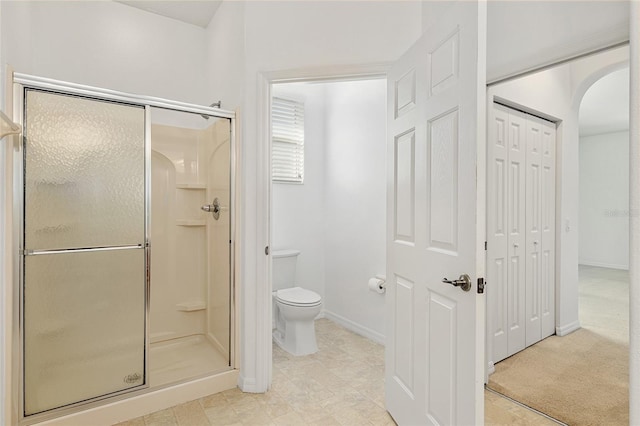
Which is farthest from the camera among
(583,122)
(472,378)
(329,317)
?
(583,122)

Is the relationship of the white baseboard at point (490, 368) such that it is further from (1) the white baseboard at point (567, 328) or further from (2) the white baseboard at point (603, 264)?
(2) the white baseboard at point (603, 264)

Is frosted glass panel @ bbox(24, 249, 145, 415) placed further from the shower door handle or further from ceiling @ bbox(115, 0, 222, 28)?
ceiling @ bbox(115, 0, 222, 28)

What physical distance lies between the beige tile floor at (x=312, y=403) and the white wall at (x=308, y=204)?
1.13 meters

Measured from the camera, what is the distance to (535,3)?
1817 millimetres

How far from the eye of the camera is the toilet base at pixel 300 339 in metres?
2.80

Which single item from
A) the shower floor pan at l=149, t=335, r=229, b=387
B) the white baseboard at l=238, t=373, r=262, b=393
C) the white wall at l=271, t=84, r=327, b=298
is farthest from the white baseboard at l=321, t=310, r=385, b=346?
the shower floor pan at l=149, t=335, r=229, b=387

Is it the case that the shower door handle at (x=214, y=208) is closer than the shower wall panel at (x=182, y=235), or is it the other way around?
the shower door handle at (x=214, y=208)

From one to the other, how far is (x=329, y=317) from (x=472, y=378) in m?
2.47

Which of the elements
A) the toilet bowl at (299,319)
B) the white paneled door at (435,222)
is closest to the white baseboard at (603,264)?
the toilet bowl at (299,319)

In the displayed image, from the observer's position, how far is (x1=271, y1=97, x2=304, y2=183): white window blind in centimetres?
341

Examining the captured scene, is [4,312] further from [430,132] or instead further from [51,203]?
[430,132]

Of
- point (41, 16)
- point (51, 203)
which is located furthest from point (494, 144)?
point (41, 16)

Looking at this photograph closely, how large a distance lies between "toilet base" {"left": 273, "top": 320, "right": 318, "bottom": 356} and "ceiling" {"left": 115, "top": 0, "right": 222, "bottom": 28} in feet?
8.85

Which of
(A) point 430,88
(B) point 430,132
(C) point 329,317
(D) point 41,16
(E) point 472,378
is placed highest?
(D) point 41,16
